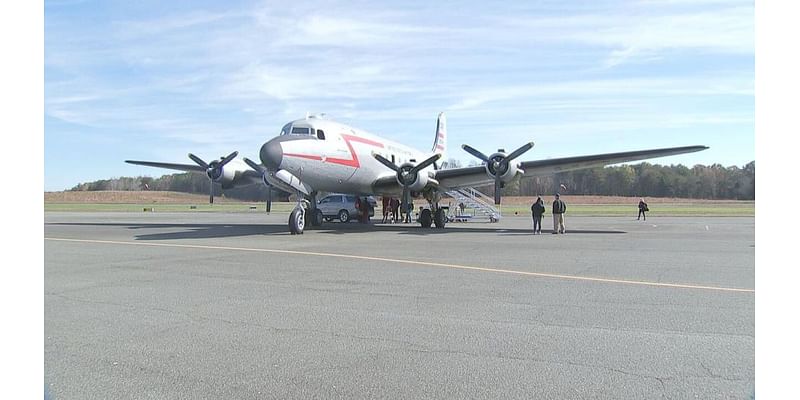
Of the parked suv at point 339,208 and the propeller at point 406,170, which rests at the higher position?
the propeller at point 406,170

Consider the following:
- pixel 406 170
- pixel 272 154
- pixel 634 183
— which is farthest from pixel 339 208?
pixel 634 183

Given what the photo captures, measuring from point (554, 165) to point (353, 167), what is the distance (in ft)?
27.5

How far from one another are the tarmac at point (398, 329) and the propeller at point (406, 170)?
39.4 feet

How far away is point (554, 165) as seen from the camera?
24.2 meters

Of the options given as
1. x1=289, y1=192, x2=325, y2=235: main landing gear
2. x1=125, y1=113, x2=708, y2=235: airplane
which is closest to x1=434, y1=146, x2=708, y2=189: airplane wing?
x1=125, y1=113, x2=708, y2=235: airplane

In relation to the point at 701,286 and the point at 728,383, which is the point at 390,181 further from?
the point at 728,383

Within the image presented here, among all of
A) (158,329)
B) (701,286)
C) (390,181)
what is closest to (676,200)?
(390,181)

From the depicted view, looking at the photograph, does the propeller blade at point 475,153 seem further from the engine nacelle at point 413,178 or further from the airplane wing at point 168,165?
the airplane wing at point 168,165

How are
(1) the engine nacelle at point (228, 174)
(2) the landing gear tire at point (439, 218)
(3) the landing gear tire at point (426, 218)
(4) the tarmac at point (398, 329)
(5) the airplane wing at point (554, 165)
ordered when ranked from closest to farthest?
(4) the tarmac at point (398, 329) < (5) the airplane wing at point (554, 165) < (1) the engine nacelle at point (228, 174) < (2) the landing gear tire at point (439, 218) < (3) the landing gear tire at point (426, 218)

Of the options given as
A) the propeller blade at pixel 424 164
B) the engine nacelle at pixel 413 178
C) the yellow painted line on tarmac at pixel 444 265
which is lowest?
the yellow painted line on tarmac at pixel 444 265

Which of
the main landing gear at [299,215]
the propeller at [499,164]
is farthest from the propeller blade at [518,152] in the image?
the main landing gear at [299,215]

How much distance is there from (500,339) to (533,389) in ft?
4.85

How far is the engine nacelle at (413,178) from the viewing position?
80.6 feet

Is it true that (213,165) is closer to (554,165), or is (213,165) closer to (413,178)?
(413,178)
